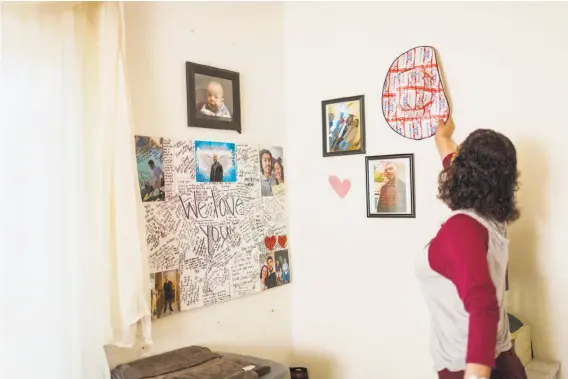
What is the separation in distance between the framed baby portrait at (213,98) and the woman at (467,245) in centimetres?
106

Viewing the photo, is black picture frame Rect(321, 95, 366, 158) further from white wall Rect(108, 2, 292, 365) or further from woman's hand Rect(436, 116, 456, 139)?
woman's hand Rect(436, 116, 456, 139)

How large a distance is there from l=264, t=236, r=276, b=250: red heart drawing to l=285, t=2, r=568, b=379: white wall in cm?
13

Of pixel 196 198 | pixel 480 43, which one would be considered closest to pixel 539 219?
pixel 480 43

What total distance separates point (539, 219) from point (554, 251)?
12cm

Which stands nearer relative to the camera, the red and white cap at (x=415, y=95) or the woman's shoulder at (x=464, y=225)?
the woman's shoulder at (x=464, y=225)

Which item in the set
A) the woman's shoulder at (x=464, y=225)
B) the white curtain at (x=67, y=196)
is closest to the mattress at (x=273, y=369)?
the white curtain at (x=67, y=196)

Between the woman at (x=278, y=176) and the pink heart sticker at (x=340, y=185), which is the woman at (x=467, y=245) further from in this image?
the woman at (x=278, y=176)

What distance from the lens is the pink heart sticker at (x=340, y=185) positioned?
2375mm

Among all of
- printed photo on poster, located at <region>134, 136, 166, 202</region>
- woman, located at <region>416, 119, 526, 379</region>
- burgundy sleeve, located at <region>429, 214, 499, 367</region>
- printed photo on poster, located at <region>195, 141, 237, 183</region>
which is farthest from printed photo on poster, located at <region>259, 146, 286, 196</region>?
burgundy sleeve, located at <region>429, 214, 499, 367</region>

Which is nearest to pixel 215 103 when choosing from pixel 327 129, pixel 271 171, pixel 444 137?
pixel 271 171

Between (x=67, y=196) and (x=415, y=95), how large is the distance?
4.56ft

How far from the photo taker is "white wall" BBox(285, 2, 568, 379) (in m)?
1.90

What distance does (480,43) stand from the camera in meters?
2.02

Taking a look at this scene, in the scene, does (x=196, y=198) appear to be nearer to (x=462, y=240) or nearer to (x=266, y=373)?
(x=266, y=373)
